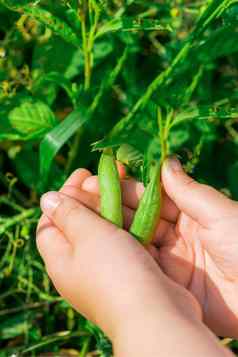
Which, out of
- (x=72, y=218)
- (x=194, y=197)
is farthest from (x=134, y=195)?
(x=72, y=218)

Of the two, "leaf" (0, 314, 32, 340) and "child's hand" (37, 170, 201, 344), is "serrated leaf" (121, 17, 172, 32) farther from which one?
"leaf" (0, 314, 32, 340)

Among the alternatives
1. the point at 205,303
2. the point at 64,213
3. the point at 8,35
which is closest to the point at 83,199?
the point at 64,213

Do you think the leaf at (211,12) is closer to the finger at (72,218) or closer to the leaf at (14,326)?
the finger at (72,218)

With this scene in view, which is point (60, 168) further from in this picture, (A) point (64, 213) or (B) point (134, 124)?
(A) point (64, 213)

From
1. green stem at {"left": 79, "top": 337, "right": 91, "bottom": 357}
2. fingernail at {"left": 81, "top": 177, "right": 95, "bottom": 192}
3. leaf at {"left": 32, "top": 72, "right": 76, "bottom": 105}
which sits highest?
leaf at {"left": 32, "top": 72, "right": 76, "bottom": 105}

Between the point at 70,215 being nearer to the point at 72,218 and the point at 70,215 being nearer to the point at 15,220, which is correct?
the point at 72,218

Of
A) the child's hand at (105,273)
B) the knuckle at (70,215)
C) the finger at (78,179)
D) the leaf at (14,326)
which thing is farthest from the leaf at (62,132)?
the leaf at (14,326)

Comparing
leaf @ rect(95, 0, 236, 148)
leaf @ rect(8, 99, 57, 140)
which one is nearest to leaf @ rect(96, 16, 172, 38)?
leaf @ rect(95, 0, 236, 148)

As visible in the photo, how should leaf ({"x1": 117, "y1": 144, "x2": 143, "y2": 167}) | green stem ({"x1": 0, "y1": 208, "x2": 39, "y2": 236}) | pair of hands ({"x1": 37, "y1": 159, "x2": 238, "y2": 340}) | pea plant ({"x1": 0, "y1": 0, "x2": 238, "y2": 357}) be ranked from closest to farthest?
pair of hands ({"x1": 37, "y1": 159, "x2": 238, "y2": 340}) → pea plant ({"x1": 0, "y1": 0, "x2": 238, "y2": 357}) → leaf ({"x1": 117, "y1": 144, "x2": 143, "y2": 167}) → green stem ({"x1": 0, "y1": 208, "x2": 39, "y2": 236})
